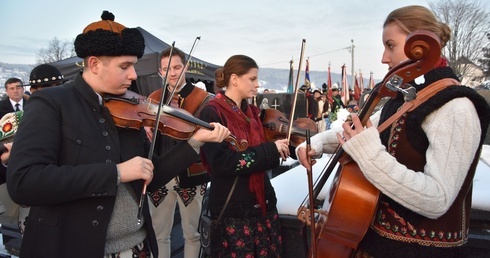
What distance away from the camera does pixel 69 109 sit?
151cm

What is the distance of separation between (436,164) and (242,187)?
1.28 m

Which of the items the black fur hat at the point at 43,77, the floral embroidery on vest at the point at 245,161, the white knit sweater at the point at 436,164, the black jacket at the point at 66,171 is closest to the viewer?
the white knit sweater at the point at 436,164

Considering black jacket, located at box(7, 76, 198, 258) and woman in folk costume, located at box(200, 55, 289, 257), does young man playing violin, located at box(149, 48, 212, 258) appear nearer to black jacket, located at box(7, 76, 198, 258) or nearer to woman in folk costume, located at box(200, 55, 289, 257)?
woman in folk costume, located at box(200, 55, 289, 257)

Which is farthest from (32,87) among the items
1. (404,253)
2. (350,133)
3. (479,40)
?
(479,40)

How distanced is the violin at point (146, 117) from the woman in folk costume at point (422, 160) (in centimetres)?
81

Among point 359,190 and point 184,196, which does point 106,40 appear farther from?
point 184,196

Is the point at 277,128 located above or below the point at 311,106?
above

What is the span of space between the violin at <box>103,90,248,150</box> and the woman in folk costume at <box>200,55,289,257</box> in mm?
419

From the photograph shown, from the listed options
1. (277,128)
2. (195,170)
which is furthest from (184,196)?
(277,128)

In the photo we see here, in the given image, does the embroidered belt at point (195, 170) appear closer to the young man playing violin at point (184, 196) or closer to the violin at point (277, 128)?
the young man playing violin at point (184, 196)

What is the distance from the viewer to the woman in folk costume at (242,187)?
2232 millimetres

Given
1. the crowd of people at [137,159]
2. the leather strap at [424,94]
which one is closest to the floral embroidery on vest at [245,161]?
the crowd of people at [137,159]

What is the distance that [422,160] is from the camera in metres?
1.35

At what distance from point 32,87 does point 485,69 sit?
88.0ft
